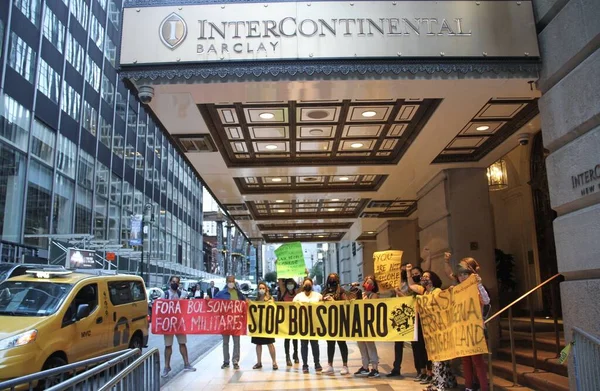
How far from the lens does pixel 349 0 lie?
286 inches

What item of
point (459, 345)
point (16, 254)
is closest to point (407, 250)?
point (459, 345)

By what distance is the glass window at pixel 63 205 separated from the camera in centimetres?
3041

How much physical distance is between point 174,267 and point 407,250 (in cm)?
4184

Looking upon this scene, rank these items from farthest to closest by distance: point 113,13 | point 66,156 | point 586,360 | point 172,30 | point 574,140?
point 113,13
point 66,156
point 172,30
point 574,140
point 586,360

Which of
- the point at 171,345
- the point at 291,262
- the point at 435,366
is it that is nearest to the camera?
the point at 435,366

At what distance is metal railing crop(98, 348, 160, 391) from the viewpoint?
4.59 m

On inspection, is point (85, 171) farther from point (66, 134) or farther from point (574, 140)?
point (574, 140)

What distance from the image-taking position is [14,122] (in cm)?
2583

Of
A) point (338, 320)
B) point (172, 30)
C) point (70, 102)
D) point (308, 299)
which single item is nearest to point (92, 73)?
point (70, 102)

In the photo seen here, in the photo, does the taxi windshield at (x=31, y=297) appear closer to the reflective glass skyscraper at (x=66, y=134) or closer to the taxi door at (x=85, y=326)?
the taxi door at (x=85, y=326)

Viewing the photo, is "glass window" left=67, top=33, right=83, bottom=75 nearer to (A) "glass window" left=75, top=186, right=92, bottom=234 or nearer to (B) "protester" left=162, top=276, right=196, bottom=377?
(A) "glass window" left=75, top=186, right=92, bottom=234

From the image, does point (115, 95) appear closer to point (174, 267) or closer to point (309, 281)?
point (174, 267)

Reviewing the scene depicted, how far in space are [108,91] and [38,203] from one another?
14739 millimetres

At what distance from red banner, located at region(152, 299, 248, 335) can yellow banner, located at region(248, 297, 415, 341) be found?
1.13 feet
